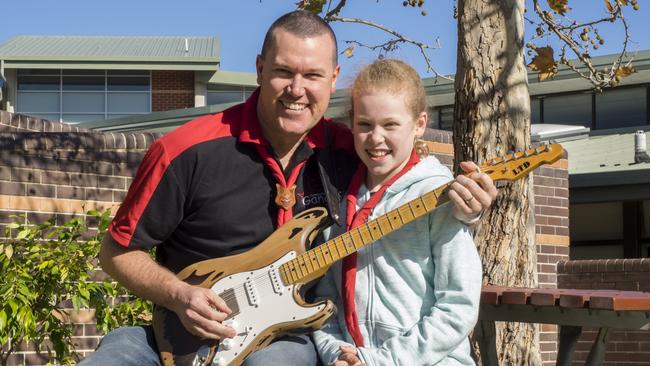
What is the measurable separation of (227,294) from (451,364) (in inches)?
29.7

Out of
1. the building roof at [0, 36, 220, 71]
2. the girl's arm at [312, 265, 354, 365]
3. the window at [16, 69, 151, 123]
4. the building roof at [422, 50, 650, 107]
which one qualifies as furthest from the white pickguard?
the window at [16, 69, 151, 123]

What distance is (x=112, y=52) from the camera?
4272 centimetres

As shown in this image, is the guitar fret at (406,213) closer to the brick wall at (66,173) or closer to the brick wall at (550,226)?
the brick wall at (66,173)

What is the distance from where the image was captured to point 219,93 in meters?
42.7

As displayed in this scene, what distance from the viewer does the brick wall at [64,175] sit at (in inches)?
316

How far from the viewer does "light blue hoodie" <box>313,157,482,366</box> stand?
3.55 m

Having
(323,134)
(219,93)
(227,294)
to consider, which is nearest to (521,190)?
(323,134)

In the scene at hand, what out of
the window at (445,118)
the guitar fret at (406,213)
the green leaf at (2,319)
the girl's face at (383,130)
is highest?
Answer: the window at (445,118)

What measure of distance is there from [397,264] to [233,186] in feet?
2.00

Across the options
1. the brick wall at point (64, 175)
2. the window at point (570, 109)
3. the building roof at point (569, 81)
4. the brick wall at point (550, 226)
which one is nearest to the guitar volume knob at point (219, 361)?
the brick wall at point (64, 175)

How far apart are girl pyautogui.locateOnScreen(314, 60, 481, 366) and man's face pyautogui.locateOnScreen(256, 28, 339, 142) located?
0.48 feet

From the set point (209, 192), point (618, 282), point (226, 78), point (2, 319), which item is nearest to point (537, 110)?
point (618, 282)

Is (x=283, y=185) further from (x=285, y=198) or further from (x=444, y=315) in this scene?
(x=444, y=315)

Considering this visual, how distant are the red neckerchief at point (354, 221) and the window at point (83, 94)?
123ft
